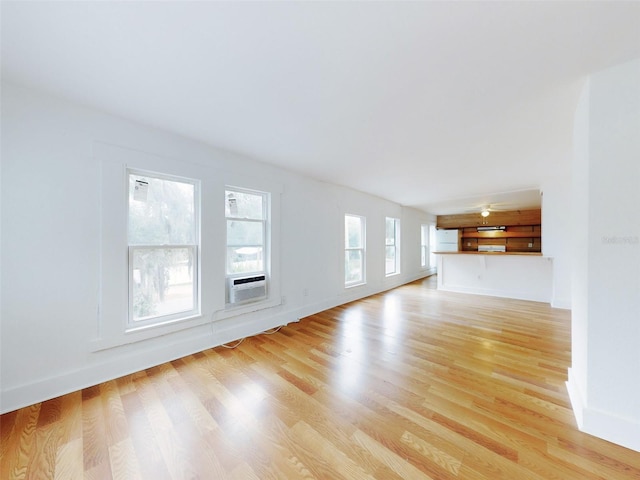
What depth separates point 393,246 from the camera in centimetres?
643

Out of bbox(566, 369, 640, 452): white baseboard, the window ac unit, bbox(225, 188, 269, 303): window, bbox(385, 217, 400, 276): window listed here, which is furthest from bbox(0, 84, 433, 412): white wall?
bbox(385, 217, 400, 276): window

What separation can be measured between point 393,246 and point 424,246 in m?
2.46

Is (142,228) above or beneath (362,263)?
above

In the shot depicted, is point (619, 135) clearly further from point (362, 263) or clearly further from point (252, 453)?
point (362, 263)

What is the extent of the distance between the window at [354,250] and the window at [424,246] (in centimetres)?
367

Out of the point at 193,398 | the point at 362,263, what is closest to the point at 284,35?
the point at 193,398

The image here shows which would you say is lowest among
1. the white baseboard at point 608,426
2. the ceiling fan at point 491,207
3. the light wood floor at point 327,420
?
the light wood floor at point 327,420

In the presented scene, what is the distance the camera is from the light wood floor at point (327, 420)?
1267mm

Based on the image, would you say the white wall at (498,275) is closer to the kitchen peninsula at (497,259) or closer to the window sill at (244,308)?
the kitchen peninsula at (497,259)

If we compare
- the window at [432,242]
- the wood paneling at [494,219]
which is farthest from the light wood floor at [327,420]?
the window at [432,242]

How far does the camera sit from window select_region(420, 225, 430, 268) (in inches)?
311

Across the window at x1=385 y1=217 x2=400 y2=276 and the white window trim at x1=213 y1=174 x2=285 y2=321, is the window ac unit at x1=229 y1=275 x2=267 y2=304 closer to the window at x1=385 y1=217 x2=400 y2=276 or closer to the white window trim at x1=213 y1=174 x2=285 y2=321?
the white window trim at x1=213 y1=174 x2=285 y2=321

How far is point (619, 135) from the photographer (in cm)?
140

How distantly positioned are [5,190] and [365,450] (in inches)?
117
